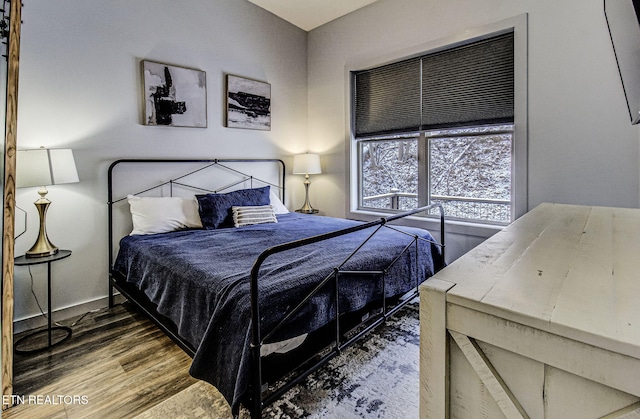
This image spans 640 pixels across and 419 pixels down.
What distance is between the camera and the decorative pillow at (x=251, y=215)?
3.08m

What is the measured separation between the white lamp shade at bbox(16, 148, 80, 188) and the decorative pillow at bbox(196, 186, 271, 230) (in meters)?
1.02

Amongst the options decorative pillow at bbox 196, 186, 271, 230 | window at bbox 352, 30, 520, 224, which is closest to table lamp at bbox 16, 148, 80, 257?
decorative pillow at bbox 196, 186, 271, 230

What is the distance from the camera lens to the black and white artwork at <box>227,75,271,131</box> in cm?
359

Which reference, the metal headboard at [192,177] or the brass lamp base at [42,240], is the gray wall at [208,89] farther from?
the brass lamp base at [42,240]

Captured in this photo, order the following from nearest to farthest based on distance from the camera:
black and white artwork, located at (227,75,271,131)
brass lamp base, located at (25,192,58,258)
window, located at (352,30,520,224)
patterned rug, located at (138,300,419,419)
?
patterned rug, located at (138,300,419,419)
brass lamp base, located at (25,192,58,258)
window, located at (352,30,520,224)
black and white artwork, located at (227,75,271,131)

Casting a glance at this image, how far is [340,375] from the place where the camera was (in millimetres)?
1825

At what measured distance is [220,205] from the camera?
3.10 m

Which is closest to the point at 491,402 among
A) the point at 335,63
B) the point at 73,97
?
the point at 73,97

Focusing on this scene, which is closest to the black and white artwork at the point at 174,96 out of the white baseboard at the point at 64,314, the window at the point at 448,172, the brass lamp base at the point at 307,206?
the brass lamp base at the point at 307,206

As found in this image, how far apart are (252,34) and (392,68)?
1634mm

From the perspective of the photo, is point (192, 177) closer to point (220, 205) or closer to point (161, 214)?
point (220, 205)

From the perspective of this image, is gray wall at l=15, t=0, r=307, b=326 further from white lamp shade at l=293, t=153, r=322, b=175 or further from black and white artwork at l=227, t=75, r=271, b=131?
white lamp shade at l=293, t=153, r=322, b=175

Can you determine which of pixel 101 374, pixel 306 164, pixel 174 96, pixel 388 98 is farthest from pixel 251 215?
pixel 388 98

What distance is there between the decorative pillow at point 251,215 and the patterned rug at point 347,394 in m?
1.54
